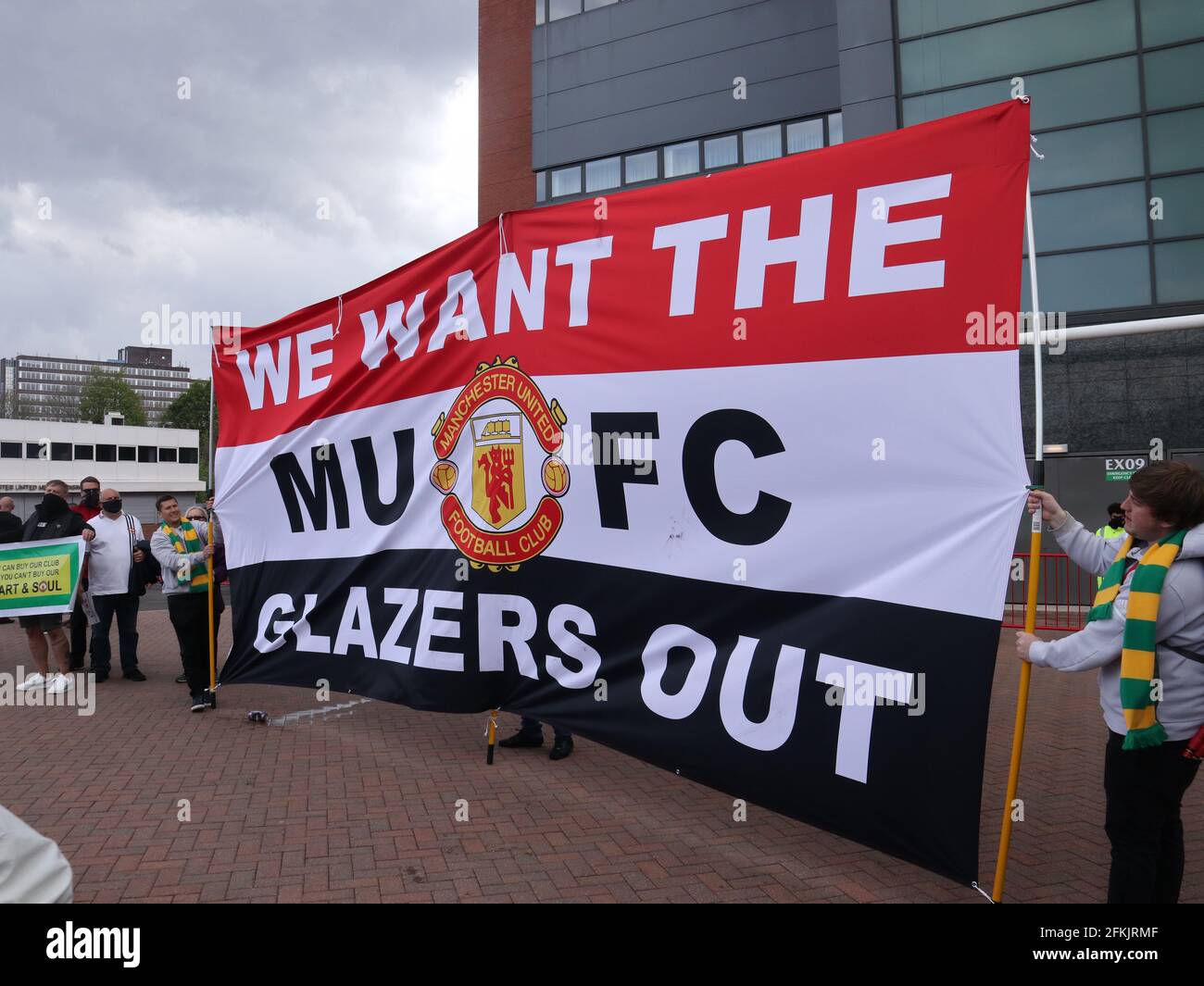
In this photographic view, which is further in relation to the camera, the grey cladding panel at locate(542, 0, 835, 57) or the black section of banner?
the grey cladding panel at locate(542, 0, 835, 57)

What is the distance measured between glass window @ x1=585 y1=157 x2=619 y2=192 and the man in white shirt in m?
16.7

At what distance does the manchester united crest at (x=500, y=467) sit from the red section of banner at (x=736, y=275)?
0.57 feet

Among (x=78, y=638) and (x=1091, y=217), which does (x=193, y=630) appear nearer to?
(x=78, y=638)

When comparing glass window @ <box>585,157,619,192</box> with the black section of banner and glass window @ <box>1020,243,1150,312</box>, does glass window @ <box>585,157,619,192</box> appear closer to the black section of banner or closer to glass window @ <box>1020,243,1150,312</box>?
glass window @ <box>1020,243,1150,312</box>

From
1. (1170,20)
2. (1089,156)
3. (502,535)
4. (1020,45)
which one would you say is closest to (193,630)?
(502,535)

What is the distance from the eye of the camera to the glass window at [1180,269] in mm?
14305

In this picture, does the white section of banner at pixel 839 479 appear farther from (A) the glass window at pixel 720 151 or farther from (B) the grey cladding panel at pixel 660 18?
(B) the grey cladding panel at pixel 660 18

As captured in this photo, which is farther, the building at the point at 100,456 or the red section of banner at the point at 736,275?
the building at the point at 100,456

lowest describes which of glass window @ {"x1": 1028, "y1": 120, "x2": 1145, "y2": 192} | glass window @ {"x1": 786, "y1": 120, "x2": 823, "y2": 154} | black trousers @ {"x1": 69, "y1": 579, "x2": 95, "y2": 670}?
black trousers @ {"x1": 69, "y1": 579, "x2": 95, "y2": 670}

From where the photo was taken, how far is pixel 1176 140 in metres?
14.5

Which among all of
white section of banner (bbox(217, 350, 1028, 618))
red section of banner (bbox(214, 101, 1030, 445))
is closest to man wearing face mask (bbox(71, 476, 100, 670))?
red section of banner (bbox(214, 101, 1030, 445))

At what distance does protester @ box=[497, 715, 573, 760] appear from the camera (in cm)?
603

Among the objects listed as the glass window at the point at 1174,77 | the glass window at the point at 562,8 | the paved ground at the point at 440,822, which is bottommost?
the paved ground at the point at 440,822

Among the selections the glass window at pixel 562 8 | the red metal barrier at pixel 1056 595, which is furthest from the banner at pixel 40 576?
the glass window at pixel 562 8
